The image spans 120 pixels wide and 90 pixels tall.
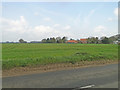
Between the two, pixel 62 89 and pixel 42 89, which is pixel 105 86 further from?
pixel 42 89

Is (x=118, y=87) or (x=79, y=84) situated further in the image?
(x=79, y=84)

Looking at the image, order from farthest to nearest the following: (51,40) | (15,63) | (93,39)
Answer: (51,40), (93,39), (15,63)

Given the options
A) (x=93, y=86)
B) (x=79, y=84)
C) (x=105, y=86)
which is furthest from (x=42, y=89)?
(x=105, y=86)

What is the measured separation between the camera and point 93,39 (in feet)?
409

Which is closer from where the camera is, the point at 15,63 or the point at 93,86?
the point at 93,86

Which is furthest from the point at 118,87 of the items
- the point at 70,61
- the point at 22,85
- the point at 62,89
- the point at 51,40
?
the point at 51,40

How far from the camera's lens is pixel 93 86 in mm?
5781

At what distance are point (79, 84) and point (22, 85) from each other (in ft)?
10.4

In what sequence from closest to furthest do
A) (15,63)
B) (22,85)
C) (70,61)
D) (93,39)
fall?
(22,85) → (15,63) → (70,61) → (93,39)

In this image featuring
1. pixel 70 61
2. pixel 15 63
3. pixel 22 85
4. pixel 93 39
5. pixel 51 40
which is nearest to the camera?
pixel 22 85

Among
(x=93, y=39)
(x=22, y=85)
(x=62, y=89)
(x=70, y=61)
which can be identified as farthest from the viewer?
(x=93, y=39)

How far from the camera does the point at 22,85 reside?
5.93 metres

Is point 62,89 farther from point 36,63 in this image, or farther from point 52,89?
point 36,63

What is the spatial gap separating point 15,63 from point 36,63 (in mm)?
1951
